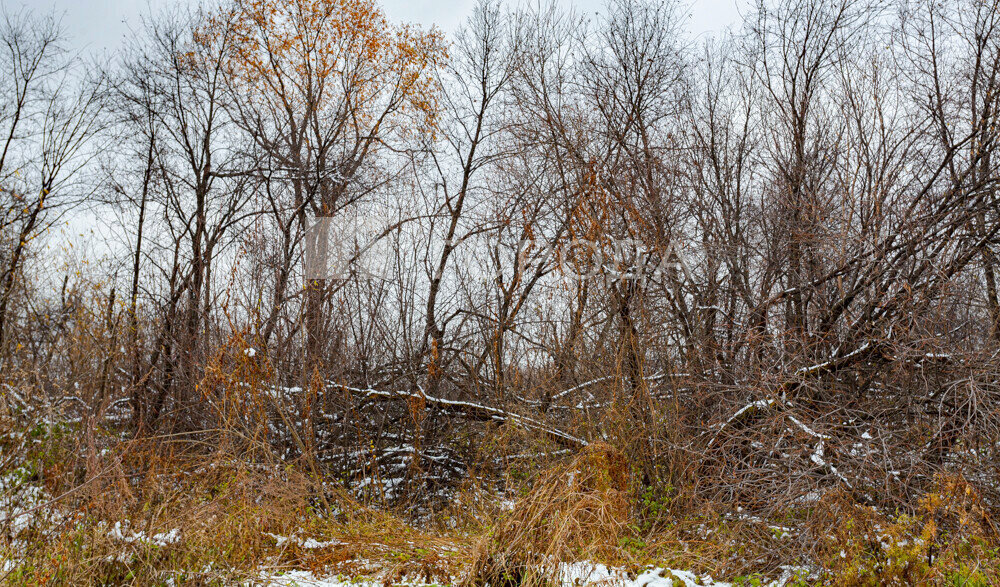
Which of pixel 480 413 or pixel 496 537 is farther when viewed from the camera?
pixel 480 413

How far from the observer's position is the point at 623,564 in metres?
5.09

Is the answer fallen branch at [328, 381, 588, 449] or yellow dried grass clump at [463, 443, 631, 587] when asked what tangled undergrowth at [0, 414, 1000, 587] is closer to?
yellow dried grass clump at [463, 443, 631, 587]

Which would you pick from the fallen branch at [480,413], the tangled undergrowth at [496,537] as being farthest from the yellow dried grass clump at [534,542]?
the fallen branch at [480,413]

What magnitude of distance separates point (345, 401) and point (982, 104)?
850cm

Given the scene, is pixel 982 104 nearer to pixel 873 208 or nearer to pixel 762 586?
pixel 873 208

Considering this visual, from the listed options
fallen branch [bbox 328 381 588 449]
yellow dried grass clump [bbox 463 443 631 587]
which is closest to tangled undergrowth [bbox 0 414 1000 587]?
yellow dried grass clump [bbox 463 443 631 587]

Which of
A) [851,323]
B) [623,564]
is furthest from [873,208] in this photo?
[623,564]

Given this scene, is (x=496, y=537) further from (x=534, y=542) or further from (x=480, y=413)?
(x=480, y=413)
